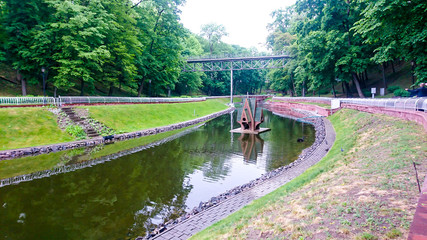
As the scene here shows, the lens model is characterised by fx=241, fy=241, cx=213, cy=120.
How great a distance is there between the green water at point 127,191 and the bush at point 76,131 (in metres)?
6.92

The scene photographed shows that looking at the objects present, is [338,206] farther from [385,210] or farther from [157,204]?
[157,204]

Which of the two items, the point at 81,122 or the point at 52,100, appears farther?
the point at 52,100

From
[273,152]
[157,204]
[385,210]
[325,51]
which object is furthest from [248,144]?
[325,51]

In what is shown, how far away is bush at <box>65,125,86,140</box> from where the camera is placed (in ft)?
69.1

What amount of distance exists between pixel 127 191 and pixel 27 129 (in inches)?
550

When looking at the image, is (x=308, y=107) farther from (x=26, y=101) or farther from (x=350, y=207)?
(x=350, y=207)

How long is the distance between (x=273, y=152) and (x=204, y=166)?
6.00 meters

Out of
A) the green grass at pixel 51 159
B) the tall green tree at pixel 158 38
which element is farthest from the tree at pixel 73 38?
the green grass at pixel 51 159

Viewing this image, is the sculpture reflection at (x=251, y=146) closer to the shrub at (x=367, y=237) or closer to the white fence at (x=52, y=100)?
the shrub at (x=367, y=237)

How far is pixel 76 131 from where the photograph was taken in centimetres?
2134

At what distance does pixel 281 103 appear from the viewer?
66500 mm

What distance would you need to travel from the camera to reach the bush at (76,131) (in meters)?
21.0

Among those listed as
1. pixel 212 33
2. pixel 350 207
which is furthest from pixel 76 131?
pixel 212 33

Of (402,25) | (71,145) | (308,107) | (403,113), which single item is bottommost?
(71,145)
